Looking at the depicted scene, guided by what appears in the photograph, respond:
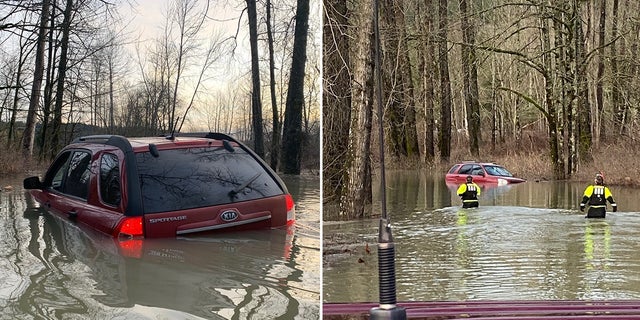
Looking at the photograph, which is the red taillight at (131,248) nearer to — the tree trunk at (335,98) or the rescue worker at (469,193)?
the tree trunk at (335,98)

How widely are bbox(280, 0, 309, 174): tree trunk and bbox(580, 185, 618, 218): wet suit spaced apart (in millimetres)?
Result: 2984

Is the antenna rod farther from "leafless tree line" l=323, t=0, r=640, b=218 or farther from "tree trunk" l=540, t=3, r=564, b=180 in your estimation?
"tree trunk" l=540, t=3, r=564, b=180

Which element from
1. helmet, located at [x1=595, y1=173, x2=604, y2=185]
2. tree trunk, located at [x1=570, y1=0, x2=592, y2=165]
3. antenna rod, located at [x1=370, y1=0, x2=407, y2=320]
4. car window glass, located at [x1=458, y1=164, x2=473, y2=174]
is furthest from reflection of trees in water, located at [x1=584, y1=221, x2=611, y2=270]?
antenna rod, located at [x1=370, y1=0, x2=407, y2=320]

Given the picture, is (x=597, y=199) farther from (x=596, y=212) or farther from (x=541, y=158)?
(x=541, y=158)

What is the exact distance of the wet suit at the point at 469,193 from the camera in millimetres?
4061

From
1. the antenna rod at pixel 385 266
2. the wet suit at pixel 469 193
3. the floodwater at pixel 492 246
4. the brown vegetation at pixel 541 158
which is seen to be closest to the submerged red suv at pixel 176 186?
the antenna rod at pixel 385 266

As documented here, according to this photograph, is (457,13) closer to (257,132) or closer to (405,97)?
(405,97)

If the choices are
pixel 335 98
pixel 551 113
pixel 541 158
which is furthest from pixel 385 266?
pixel 551 113

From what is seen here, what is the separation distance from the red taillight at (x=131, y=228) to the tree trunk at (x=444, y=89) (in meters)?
2.81

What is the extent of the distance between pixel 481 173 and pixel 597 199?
678 millimetres

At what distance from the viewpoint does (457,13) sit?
4.23 m

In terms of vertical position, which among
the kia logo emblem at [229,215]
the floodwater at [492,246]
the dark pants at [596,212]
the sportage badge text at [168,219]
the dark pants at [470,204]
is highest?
the kia logo emblem at [229,215]

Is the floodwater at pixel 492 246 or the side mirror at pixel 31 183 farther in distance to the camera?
the floodwater at pixel 492 246

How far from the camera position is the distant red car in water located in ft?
13.4
